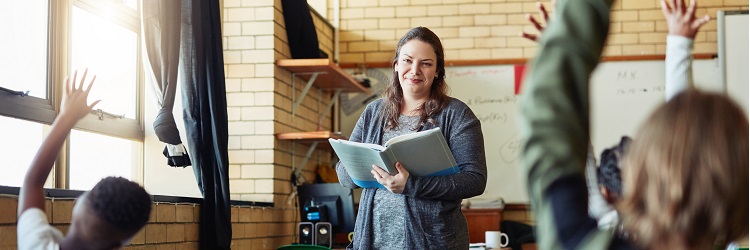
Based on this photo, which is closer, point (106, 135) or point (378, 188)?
point (378, 188)

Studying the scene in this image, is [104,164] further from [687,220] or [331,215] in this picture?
Result: [687,220]

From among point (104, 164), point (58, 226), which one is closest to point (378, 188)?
point (58, 226)

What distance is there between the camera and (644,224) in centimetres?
74

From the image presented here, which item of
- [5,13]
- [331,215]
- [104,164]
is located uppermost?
[5,13]

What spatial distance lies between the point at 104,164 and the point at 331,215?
1332mm

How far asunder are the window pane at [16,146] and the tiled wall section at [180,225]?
466 mm

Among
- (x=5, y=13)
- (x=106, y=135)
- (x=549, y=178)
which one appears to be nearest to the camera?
(x=549, y=178)

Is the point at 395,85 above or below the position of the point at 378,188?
above

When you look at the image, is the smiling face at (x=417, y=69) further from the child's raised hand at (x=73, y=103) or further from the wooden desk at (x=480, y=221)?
the wooden desk at (x=480, y=221)

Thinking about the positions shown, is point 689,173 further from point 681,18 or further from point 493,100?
point 493,100

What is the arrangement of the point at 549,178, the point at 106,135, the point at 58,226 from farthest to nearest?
the point at 106,135, the point at 58,226, the point at 549,178

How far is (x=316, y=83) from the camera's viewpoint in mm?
5973

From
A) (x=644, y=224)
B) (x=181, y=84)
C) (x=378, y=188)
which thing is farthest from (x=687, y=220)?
(x=181, y=84)

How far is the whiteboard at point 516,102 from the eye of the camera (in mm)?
6395
